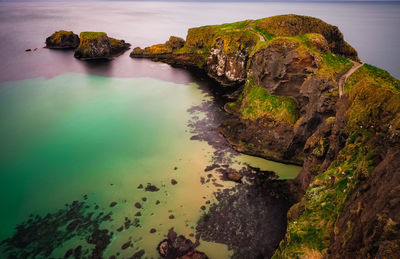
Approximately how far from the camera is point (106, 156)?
103 ft

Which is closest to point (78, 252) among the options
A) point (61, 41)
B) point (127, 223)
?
point (127, 223)

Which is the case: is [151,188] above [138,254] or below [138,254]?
above

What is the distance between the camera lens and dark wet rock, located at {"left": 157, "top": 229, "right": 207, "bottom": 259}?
62.0 ft

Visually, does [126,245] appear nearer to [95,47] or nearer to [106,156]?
[106,156]

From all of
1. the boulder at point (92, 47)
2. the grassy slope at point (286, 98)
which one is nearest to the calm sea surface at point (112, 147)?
the grassy slope at point (286, 98)

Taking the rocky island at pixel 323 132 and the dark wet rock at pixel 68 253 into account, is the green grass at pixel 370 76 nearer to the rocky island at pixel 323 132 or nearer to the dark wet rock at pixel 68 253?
the rocky island at pixel 323 132

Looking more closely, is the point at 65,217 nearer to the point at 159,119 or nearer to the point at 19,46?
the point at 159,119

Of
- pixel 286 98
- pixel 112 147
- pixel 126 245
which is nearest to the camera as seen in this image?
pixel 126 245

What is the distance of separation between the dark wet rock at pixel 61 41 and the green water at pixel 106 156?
153 ft

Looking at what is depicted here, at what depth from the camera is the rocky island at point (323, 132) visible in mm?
12000

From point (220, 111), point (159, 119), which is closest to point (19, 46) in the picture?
point (159, 119)

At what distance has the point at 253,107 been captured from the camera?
120 feet

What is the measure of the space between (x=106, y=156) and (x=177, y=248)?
17728 millimetres

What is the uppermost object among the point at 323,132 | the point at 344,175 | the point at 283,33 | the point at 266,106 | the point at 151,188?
the point at 283,33
